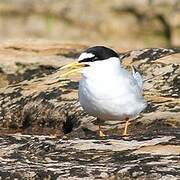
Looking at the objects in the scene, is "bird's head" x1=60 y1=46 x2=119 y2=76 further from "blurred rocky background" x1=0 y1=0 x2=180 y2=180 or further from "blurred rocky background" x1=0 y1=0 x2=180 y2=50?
"blurred rocky background" x1=0 y1=0 x2=180 y2=50

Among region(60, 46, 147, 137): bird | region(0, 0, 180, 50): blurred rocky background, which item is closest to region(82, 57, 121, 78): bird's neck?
region(60, 46, 147, 137): bird

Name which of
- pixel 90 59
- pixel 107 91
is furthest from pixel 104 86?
pixel 90 59

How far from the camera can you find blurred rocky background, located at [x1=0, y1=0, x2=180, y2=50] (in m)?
22.2

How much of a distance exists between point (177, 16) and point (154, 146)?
1489cm

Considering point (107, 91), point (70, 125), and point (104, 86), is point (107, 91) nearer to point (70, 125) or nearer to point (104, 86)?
point (104, 86)

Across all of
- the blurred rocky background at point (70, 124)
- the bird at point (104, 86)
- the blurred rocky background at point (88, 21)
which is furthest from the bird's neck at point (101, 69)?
the blurred rocky background at point (88, 21)

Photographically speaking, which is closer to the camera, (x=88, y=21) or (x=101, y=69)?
(x=101, y=69)

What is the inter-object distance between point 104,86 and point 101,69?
0.19 meters

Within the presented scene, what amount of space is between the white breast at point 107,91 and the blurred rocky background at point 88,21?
13769mm

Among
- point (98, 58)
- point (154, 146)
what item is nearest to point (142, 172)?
point (154, 146)

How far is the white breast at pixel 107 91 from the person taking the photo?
8.13 m

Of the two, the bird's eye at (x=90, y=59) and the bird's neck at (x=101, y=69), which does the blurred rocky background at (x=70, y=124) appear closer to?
the bird's neck at (x=101, y=69)

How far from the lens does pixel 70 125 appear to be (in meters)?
9.89

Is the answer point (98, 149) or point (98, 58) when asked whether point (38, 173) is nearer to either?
point (98, 149)
